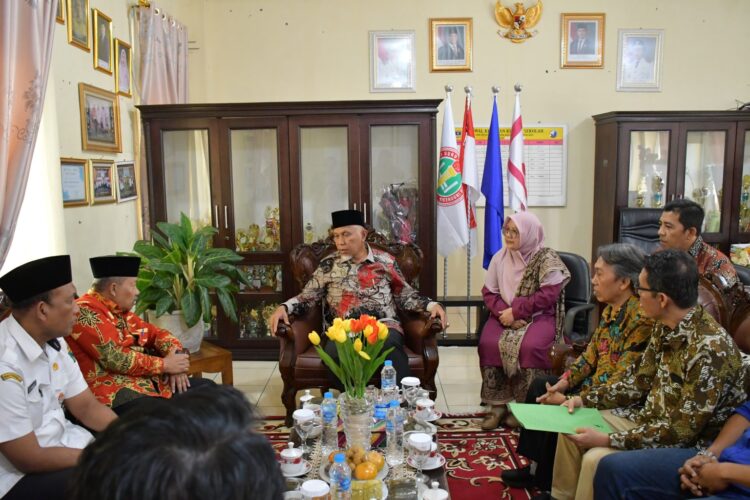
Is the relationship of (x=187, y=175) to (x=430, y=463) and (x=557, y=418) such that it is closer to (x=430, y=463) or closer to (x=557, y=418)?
(x=430, y=463)

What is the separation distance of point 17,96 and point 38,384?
1.39m

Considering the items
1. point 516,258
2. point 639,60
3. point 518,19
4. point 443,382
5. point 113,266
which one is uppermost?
point 518,19

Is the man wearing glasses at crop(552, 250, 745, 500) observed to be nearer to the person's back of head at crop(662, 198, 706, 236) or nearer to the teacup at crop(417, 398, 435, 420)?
the teacup at crop(417, 398, 435, 420)

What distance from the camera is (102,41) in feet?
12.1

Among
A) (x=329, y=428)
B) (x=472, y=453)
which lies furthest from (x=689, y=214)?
(x=329, y=428)

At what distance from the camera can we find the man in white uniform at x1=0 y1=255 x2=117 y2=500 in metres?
1.65

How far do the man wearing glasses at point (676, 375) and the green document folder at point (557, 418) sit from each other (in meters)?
0.05

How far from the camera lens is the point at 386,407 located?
2.30 meters

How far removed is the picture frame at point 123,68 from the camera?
12.9ft

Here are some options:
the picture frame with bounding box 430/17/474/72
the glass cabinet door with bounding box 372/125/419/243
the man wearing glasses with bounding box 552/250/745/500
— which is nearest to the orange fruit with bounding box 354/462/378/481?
the man wearing glasses with bounding box 552/250/745/500

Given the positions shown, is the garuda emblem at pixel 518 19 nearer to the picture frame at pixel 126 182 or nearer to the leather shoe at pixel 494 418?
the picture frame at pixel 126 182

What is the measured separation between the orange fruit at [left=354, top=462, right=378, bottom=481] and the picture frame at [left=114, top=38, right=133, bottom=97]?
10.9 ft

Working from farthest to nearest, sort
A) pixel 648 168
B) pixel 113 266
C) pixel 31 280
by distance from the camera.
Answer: pixel 648 168, pixel 113 266, pixel 31 280

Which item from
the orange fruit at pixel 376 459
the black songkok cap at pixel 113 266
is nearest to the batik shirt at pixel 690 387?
the orange fruit at pixel 376 459
